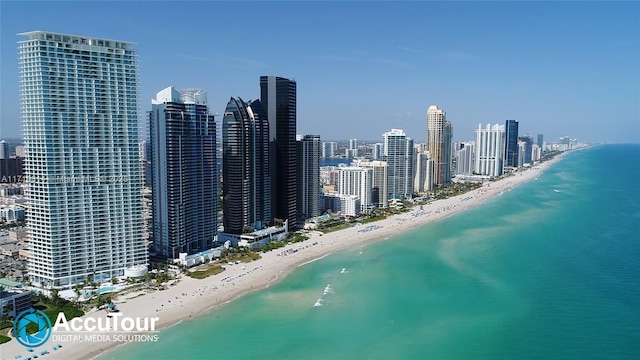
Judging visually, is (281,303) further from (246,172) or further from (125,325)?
(246,172)

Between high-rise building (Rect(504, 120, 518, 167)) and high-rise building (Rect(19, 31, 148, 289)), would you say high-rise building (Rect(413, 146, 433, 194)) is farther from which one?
high-rise building (Rect(19, 31, 148, 289))

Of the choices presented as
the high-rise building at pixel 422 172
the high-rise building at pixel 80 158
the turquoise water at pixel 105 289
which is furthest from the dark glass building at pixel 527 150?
the turquoise water at pixel 105 289

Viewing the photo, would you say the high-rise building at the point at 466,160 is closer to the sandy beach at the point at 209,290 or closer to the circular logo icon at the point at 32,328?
the sandy beach at the point at 209,290

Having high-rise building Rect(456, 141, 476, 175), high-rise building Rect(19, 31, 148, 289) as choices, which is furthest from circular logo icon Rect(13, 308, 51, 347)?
high-rise building Rect(456, 141, 476, 175)

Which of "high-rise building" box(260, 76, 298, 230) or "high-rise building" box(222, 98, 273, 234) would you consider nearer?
"high-rise building" box(222, 98, 273, 234)

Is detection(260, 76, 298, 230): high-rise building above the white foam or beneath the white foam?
above

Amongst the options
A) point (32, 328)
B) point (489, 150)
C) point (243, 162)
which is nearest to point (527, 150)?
point (489, 150)
